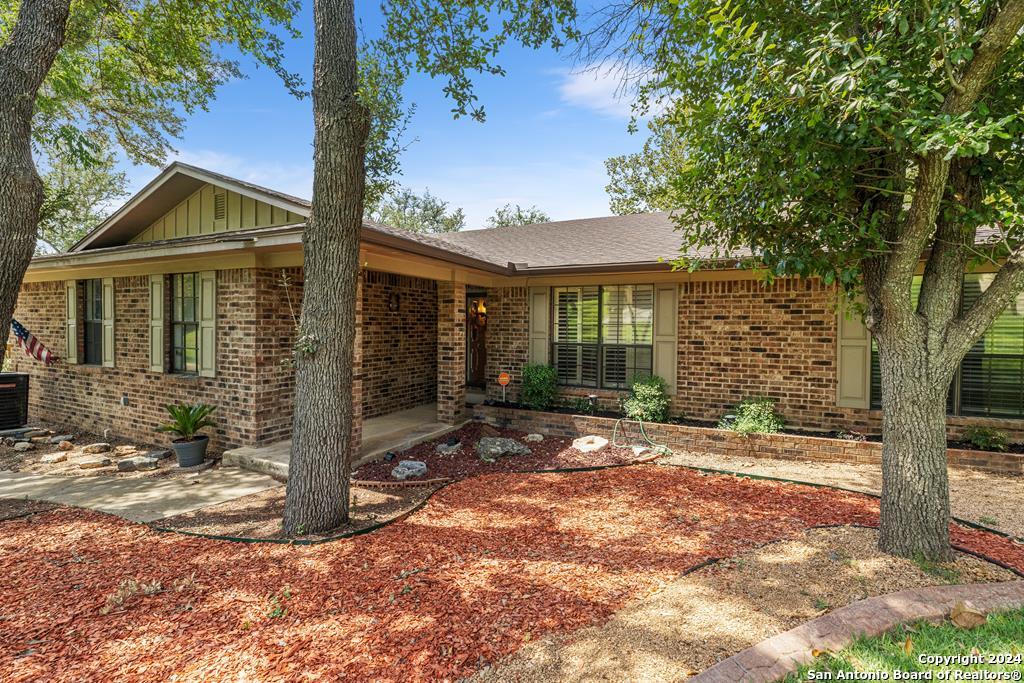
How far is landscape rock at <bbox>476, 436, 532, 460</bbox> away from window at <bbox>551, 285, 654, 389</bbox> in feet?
7.36

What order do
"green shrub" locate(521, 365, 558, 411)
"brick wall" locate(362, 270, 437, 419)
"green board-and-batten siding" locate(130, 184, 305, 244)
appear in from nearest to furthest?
1. "green board-and-batten siding" locate(130, 184, 305, 244)
2. "green shrub" locate(521, 365, 558, 411)
3. "brick wall" locate(362, 270, 437, 419)

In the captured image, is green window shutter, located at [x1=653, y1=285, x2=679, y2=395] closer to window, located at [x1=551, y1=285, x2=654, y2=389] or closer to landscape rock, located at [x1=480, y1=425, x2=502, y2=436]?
window, located at [x1=551, y1=285, x2=654, y2=389]

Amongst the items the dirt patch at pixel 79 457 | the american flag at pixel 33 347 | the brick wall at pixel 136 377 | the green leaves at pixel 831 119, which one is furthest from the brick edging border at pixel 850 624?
the american flag at pixel 33 347

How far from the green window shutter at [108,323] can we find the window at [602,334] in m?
7.47

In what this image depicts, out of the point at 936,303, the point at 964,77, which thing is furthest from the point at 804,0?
the point at 936,303

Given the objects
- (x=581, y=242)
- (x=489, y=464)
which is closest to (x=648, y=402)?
(x=489, y=464)

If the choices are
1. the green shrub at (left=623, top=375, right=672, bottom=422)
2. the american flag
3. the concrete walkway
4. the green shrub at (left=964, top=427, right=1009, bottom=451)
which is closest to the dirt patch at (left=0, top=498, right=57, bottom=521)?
the concrete walkway

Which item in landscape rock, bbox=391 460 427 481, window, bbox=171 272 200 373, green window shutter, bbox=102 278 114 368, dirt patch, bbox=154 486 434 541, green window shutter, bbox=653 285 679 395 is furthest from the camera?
green window shutter, bbox=102 278 114 368

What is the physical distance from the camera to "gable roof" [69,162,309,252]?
22.3 ft

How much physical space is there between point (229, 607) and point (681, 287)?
7.23 m

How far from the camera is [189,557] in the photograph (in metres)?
3.81

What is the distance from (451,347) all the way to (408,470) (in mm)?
2652

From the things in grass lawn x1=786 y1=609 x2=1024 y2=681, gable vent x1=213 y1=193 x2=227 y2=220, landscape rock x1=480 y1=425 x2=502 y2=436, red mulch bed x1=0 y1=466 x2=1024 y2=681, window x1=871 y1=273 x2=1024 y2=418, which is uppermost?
gable vent x1=213 y1=193 x2=227 y2=220

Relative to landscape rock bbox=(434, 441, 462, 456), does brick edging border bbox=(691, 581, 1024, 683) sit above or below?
above
